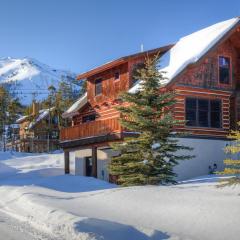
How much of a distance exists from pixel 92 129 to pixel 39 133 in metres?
42.0

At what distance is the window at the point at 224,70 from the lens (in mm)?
31484

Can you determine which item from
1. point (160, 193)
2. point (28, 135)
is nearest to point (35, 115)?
point (28, 135)

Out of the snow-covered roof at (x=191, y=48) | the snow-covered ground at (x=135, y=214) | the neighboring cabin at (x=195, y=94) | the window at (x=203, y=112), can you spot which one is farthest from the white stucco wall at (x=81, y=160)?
the snow-covered ground at (x=135, y=214)

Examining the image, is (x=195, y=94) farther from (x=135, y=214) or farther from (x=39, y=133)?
(x=39, y=133)

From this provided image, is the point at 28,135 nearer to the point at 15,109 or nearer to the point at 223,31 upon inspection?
the point at 15,109

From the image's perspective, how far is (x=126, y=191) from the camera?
58.0 ft

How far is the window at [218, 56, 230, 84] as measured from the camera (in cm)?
3148

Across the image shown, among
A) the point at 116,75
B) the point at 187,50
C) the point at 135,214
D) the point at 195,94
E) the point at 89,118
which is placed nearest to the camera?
the point at 135,214

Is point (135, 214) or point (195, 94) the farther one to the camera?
point (195, 94)

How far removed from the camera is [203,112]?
3061 centimetres

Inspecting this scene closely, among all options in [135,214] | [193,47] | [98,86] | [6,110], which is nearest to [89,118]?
[98,86]

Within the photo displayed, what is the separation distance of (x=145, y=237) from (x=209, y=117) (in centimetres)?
2055

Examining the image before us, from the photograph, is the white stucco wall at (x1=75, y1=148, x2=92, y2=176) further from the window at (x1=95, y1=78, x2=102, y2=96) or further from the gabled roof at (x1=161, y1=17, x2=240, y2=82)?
the gabled roof at (x1=161, y1=17, x2=240, y2=82)

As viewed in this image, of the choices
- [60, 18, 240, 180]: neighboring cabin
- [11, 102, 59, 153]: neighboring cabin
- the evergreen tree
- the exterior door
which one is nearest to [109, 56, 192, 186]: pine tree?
[60, 18, 240, 180]: neighboring cabin
